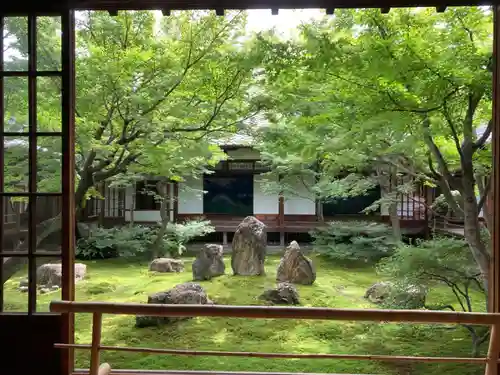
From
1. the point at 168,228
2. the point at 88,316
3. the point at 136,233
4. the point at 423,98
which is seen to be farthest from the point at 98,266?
the point at 423,98

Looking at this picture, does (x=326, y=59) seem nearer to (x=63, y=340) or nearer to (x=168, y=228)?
(x=63, y=340)

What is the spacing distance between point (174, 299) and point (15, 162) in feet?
10.6

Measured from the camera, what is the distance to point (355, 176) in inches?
364

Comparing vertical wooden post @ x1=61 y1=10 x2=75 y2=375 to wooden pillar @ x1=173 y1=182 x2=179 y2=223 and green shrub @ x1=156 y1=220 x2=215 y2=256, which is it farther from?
wooden pillar @ x1=173 y1=182 x2=179 y2=223

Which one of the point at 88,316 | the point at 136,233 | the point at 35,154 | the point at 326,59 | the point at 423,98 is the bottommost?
the point at 88,316

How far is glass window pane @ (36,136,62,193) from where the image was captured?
3.24 metres

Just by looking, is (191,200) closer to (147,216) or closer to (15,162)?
(147,216)

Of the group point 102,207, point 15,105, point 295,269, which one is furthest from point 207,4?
point 102,207

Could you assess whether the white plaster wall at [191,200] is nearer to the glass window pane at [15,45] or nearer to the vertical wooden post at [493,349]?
the glass window pane at [15,45]

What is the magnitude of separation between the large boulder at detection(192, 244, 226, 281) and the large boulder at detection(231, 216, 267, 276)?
0.34 m

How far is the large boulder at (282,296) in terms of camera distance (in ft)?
21.0

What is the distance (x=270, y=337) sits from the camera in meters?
5.27

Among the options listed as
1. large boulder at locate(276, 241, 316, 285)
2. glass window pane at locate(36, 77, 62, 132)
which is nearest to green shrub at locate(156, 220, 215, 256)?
large boulder at locate(276, 241, 316, 285)

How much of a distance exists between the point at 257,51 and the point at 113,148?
2.12 meters
